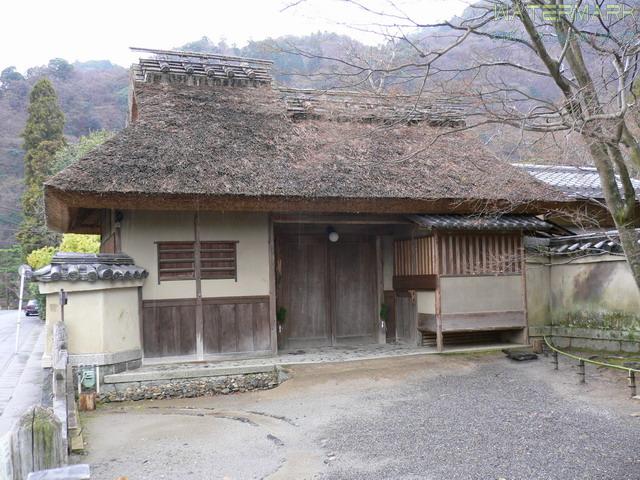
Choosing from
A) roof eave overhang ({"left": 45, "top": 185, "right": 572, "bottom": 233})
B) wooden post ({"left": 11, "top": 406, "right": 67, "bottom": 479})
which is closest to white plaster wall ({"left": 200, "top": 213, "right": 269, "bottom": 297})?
roof eave overhang ({"left": 45, "top": 185, "right": 572, "bottom": 233})

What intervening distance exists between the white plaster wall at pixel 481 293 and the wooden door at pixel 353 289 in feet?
6.41

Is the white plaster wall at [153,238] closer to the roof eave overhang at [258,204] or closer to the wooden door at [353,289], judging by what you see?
the roof eave overhang at [258,204]

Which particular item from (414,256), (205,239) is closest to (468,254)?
A: (414,256)

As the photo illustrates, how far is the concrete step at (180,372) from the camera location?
7434 millimetres

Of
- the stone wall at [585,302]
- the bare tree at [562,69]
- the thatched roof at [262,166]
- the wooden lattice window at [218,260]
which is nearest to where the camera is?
the bare tree at [562,69]

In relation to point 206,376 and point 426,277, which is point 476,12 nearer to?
point 426,277

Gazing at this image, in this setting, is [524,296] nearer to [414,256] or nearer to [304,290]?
[414,256]

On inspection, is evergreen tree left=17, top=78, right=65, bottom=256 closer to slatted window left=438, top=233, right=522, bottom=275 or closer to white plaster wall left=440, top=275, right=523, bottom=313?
slatted window left=438, top=233, right=522, bottom=275

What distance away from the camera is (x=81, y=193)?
23.5 ft

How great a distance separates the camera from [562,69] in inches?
181

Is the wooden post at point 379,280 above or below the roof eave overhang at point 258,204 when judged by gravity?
below

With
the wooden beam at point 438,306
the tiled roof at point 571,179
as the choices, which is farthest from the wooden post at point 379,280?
the tiled roof at point 571,179

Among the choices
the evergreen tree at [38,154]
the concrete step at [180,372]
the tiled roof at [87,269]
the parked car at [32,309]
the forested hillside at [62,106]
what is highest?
the forested hillside at [62,106]

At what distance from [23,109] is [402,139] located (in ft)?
131
